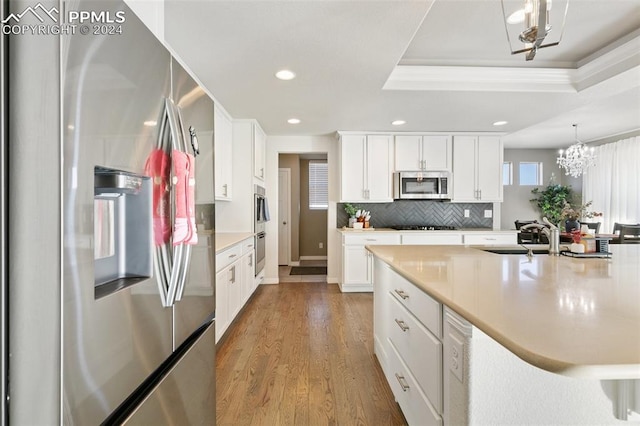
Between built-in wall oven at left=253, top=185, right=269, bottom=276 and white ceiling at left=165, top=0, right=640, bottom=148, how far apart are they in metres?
1.00

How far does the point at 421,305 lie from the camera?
137 cm

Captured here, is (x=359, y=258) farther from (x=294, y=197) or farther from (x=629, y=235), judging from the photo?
(x=629, y=235)

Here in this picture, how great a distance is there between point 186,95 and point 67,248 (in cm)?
69

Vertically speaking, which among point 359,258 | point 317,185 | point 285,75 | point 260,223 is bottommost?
point 359,258

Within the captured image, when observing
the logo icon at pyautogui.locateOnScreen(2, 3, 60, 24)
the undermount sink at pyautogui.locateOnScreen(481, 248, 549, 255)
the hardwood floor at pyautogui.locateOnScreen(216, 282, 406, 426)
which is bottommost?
the hardwood floor at pyautogui.locateOnScreen(216, 282, 406, 426)

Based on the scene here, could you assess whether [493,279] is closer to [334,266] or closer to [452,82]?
[452,82]

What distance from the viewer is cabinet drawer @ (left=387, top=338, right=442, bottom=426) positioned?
1255 millimetres

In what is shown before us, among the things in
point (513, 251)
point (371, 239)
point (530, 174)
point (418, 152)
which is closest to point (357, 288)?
point (371, 239)

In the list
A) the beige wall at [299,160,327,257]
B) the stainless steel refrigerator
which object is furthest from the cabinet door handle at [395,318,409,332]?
the beige wall at [299,160,327,257]

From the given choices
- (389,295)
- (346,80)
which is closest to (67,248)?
(389,295)

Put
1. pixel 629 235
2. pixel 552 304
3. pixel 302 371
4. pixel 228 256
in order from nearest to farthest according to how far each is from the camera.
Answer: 1. pixel 552 304
2. pixel 302 371
3. pixel 228 256
4. pixel 629 235

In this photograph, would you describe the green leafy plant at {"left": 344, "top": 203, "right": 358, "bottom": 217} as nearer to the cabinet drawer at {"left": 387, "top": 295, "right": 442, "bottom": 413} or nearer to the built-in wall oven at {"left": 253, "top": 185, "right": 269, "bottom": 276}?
the built-in wall oven at {"left": 253, "top": 185, "right": 269, "bottom": 276}

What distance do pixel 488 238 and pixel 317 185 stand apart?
390 centimetres

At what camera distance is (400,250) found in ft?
7.36
